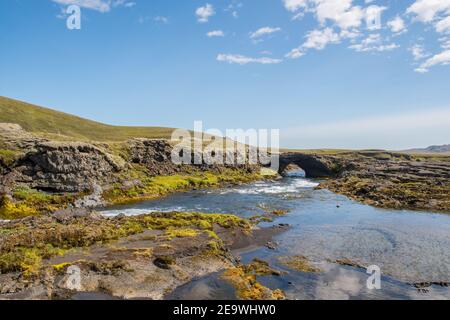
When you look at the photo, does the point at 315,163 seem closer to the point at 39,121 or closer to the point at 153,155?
the point at 153,155

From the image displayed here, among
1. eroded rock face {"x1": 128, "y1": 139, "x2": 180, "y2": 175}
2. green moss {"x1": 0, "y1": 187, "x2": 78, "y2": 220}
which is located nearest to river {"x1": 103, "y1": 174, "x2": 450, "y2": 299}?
green moss {"x1": 0, "y1": 187, "x2": 78, "y2": 220}

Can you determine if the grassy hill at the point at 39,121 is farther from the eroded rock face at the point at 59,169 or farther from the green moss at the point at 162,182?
the eroded rock face at the point at 59,169

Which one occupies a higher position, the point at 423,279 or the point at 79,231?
the point at 79,231

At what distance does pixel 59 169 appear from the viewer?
64.9m

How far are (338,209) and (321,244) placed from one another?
79.1 feet

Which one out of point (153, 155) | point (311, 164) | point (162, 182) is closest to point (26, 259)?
point (162, 182)

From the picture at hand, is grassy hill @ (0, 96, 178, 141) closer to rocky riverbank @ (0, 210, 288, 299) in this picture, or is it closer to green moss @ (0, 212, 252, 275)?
green moss @ (0, 212, 252, 275)

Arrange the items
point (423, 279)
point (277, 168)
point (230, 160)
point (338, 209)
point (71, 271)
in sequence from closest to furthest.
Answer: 1. point (71, 271)
2. point (423, 279)
3. point (338, 209)
4. point (230, 160)
5. point (277, 168)

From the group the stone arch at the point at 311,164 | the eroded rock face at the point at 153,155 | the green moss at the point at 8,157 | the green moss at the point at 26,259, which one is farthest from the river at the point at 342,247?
the stone arch at the point at 311,164

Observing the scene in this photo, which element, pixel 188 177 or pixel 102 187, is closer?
pixel 102 187

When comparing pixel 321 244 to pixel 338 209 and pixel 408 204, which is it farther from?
pixel 408 204

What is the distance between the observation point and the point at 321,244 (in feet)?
127
